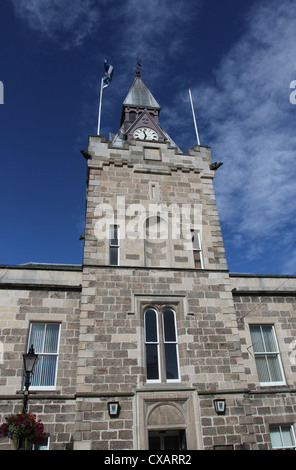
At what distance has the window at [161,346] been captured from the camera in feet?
34.5

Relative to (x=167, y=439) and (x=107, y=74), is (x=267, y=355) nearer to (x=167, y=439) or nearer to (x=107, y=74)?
(x=167, y=439)

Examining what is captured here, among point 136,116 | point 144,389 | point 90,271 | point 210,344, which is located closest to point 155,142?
point 90,271

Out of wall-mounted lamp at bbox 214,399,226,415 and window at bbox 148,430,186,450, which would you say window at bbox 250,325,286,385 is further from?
window at bbox 148,430,186,450

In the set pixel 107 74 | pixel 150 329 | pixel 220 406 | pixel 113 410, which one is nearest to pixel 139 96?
pixel 107 74

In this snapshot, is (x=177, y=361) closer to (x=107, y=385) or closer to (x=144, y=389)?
(x=144, y=389)

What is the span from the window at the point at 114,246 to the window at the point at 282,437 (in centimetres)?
755

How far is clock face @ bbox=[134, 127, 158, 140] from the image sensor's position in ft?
82.2

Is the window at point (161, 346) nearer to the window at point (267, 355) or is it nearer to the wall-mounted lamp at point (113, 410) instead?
the wall-mounted lamp at point (113, 410)

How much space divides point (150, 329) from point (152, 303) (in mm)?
858

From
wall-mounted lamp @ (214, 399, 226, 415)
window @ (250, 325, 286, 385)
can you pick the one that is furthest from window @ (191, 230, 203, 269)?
wall-mounted lamp @ (214, 399, 226, 415)

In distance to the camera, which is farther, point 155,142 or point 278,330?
point 155,142

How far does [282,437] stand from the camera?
1071cm

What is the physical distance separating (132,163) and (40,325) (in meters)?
7.39
